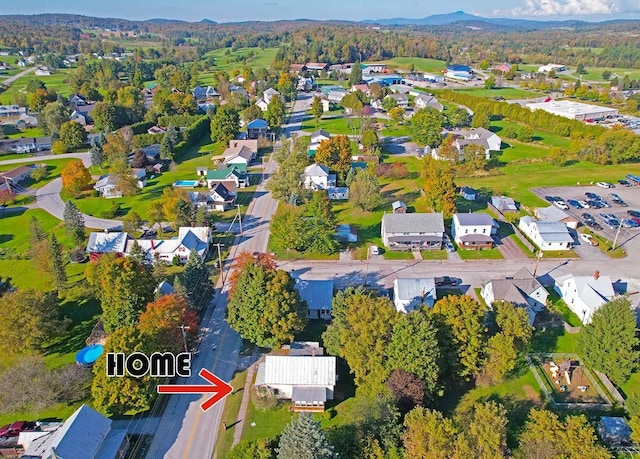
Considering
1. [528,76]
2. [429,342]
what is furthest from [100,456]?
[528,76]

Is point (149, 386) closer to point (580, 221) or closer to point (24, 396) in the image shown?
point (24, 396)

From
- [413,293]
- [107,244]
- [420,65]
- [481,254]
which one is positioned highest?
[413,293]

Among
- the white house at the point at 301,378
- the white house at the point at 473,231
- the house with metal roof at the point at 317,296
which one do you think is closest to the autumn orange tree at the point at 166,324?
the white house at the point at 301,378

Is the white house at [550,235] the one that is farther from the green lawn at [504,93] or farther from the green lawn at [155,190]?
the green lawn at [504,93]

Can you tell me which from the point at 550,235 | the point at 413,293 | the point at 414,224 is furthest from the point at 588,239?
the point at 413,293

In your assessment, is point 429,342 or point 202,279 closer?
point 429,342

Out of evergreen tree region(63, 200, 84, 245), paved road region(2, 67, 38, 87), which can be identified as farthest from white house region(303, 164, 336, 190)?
paved road region(2, 67, 38, 87)

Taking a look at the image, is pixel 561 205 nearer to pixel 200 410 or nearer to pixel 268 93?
pixel 200 410
